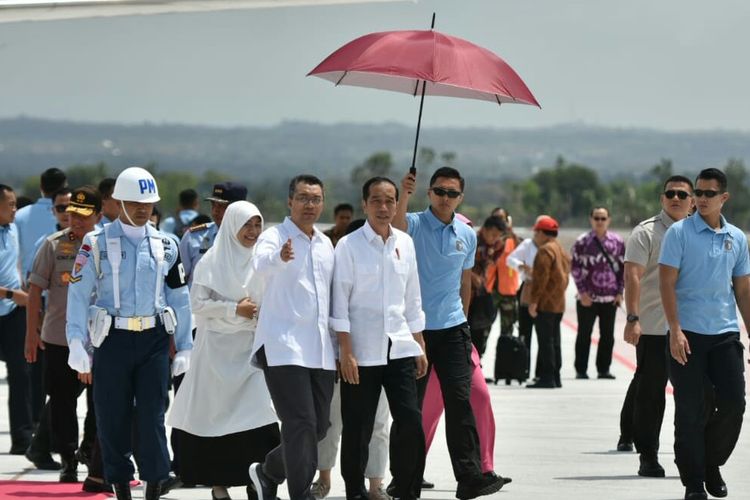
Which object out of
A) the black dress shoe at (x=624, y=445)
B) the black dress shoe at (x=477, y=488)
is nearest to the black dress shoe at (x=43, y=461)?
the black dress shoe at (x=477, y=488)

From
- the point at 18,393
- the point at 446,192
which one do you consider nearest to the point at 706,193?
the point at 446,192

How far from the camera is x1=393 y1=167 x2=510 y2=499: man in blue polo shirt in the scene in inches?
293

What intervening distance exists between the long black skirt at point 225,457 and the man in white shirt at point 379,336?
0.50 m

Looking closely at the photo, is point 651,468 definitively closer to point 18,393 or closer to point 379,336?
point 379,336

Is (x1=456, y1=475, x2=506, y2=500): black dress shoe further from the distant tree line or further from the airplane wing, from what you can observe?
the distant tree line

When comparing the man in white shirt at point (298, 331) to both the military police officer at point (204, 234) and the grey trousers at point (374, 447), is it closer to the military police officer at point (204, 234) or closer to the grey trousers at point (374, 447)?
the grey trousers at point (374, 447)

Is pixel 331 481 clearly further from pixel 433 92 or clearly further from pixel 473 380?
pixel 433 92

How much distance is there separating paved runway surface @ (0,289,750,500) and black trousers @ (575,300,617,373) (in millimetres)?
866

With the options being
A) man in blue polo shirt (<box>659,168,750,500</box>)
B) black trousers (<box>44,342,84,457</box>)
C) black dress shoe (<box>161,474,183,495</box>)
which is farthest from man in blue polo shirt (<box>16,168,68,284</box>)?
man in blue polo shirt (<box>659,168,750,500</box>)

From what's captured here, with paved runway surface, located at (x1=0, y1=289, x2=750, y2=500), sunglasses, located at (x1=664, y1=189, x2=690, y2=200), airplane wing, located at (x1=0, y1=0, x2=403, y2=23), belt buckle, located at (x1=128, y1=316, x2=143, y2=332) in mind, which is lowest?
paved runway surface, located at (x1=0, y1=289, x2=750, y2=500)

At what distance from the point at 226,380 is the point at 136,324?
0.54 m

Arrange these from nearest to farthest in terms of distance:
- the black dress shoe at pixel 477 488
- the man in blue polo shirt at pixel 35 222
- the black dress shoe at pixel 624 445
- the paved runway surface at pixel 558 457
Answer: the black dress shoe at pixel 477 488
the paved runway surface at pixel 558 457
the black dress shoe at pixel 624 445
the man in blue polo shirt at pixel 35 222

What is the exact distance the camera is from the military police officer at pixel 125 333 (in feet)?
23.5

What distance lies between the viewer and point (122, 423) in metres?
7.22
